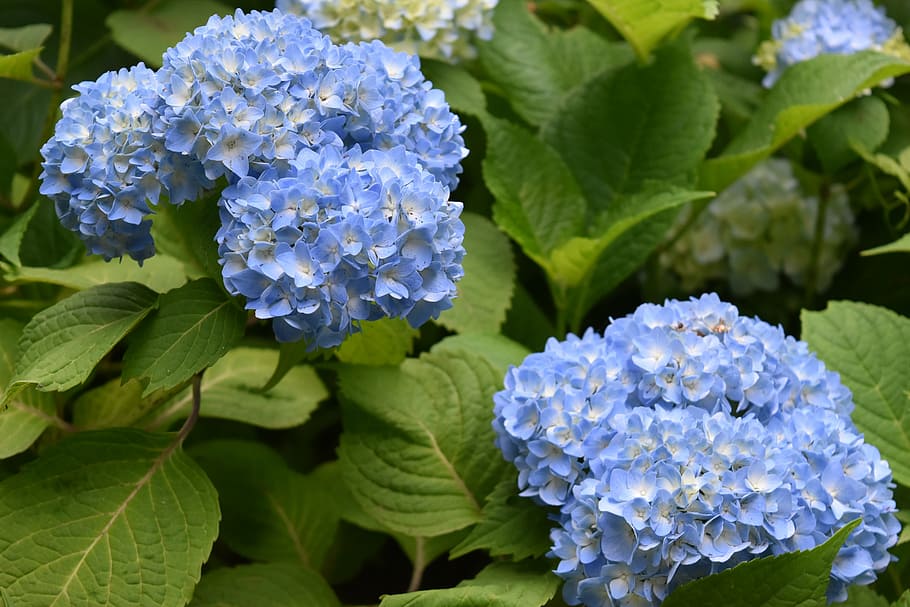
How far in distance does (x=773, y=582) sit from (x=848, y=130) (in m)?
0.89

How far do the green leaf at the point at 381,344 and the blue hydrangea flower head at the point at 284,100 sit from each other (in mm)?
219

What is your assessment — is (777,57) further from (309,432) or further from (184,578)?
(184,578)

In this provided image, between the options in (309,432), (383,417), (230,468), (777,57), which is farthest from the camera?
(777,57)

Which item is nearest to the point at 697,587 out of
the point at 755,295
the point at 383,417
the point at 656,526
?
the point at 656,526

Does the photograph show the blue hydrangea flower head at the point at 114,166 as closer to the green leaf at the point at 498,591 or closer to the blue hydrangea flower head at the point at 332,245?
the blue hydrangea flower head at the point at 332,245

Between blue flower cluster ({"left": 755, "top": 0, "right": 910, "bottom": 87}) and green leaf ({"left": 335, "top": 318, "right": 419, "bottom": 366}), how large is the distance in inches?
33.7

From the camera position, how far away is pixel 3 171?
1.41 m

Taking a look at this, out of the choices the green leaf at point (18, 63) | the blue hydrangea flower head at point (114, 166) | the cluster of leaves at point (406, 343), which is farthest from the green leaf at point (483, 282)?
the green leaf at point (18, 63)

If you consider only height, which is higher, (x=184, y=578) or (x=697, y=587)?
(x=697, y=587)

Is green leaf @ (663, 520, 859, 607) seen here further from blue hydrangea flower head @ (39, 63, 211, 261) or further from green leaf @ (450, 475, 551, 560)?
blue hydrangea flower head @ (39, 63, 211, 261)

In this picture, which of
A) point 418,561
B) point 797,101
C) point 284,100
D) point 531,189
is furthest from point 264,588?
point 797,101

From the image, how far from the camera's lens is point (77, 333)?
977 mm

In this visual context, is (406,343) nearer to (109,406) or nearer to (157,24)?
(109,406)

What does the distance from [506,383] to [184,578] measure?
0.38 m
